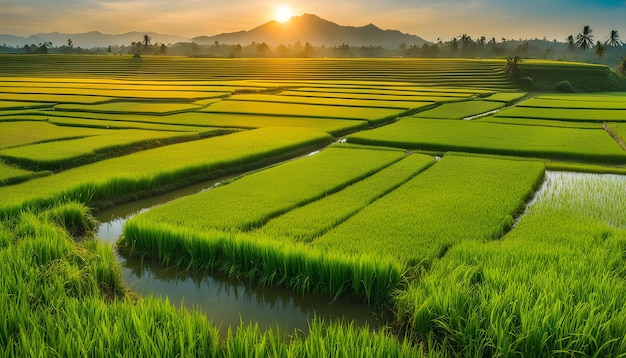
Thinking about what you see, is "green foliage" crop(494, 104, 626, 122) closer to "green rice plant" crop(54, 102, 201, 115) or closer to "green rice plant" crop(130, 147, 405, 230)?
"green rice plant" crop(130, 147, 405, 230)

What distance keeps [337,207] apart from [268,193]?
53.5 inches

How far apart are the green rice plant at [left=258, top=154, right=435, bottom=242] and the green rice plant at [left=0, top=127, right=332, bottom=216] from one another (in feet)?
10.6

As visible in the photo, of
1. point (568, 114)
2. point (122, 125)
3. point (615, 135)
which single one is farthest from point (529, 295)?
point (568, 114)

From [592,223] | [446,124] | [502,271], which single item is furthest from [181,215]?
[446,124]

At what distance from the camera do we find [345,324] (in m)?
4.32

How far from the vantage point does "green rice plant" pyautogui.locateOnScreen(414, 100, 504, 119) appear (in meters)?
19.2

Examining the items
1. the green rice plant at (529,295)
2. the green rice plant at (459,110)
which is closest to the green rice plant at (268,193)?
the green rice plant at (529,295)

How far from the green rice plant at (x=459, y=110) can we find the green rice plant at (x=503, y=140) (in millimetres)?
2856

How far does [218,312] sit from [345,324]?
4.25ft

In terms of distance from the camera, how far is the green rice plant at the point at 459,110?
19.2 metres

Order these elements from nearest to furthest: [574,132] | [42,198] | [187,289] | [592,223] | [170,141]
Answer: [187,289]
[592,223]
[42,198]
[170,141]
[574,132]

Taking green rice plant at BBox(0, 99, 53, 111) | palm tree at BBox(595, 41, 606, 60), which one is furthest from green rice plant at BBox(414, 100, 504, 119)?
palm tree at BBox(595, 41, 606, 60)

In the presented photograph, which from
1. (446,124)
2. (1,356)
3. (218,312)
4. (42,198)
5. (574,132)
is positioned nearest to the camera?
(1,356)

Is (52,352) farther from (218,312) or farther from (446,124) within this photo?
(446,124)
